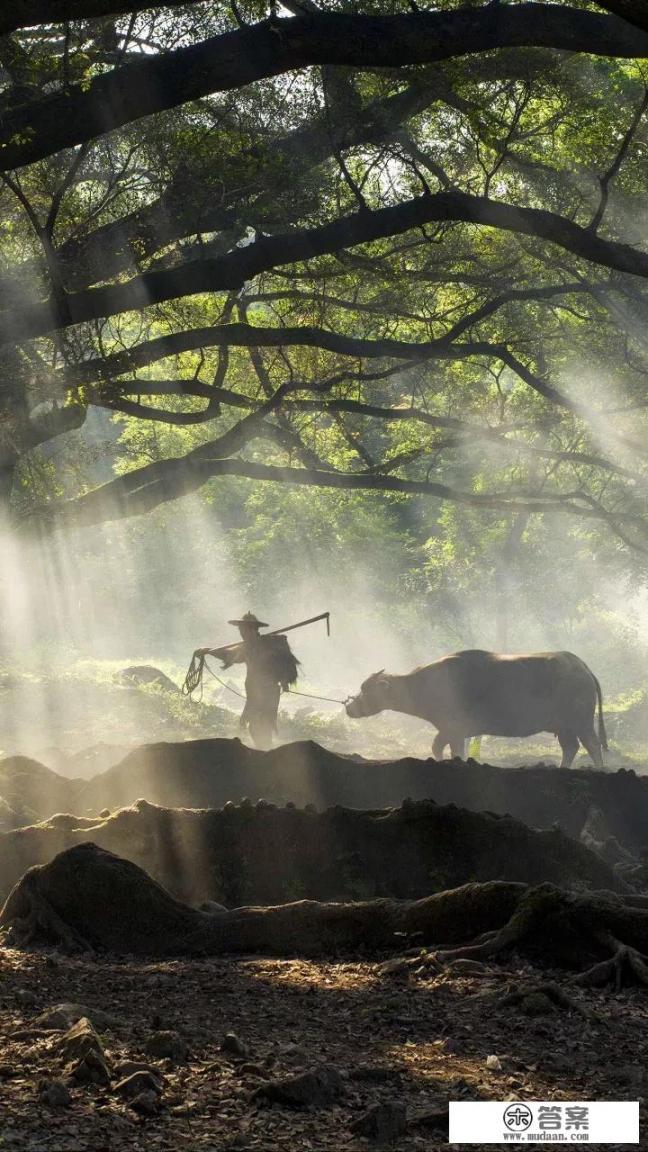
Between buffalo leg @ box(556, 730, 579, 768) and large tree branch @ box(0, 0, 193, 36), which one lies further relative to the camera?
buffalo leg @ box(556, 730, 579, 768)

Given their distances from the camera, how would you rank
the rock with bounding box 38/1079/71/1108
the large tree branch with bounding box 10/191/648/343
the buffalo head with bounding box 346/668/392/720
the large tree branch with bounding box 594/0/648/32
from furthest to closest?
1. the buffalo head with bounding box 346/668/392/720
2. the large tree branch with bounding box 10/191/648/343
3. the large tree branch with bounding box 594/0/648/32
4. the rock with bounding box 38/1079/71/1108

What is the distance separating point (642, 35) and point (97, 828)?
21.4 ft

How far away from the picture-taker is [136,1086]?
4.34m

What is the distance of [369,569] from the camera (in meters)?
51.8

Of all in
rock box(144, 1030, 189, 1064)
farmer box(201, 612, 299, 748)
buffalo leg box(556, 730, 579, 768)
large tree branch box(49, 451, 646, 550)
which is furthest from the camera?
buffalo leg box(556, 730, 579, 768)

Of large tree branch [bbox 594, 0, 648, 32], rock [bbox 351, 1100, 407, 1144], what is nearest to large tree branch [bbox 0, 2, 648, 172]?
large tree branch [bbox 594, 0, 648, 32]

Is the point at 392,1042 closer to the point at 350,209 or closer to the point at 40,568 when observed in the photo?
the point at 350,209

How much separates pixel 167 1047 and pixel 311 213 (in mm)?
10646

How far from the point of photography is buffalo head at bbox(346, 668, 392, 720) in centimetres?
2164

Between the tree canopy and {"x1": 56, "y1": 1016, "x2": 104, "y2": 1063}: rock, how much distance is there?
4230 mm

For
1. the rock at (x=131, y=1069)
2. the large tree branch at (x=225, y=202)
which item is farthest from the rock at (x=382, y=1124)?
the large tree branch at (x=225, y=202)

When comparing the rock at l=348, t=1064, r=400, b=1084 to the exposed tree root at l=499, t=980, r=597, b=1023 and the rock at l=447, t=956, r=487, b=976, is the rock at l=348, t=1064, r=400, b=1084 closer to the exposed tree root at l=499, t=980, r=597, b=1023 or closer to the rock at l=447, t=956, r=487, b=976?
the exposed tree root at l=499, t=980, r=597, b=1023

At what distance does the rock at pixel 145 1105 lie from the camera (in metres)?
4.20

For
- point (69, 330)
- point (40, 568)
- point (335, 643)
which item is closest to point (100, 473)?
point (335, 643)
